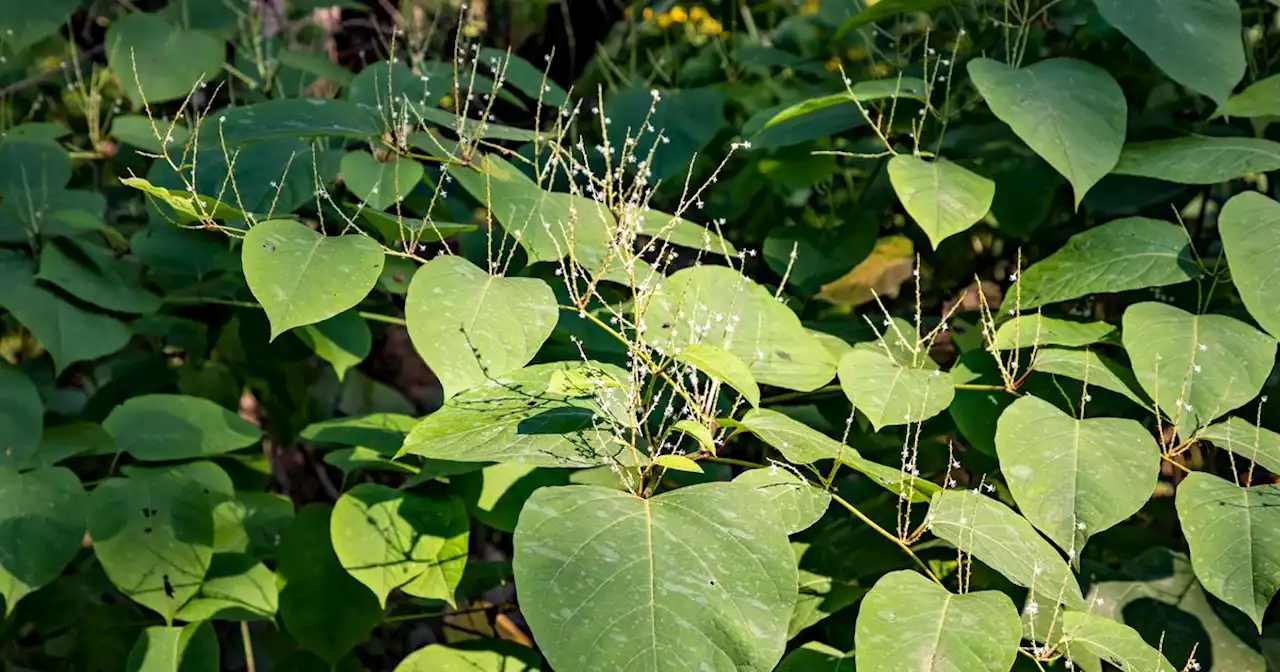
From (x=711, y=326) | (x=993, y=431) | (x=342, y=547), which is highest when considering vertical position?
(x=711, y=326)

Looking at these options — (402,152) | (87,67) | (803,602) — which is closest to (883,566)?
(803,602)

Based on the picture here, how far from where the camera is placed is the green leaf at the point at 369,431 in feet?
5.00

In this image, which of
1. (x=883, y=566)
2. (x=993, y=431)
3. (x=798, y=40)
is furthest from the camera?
(x=798, y=40)

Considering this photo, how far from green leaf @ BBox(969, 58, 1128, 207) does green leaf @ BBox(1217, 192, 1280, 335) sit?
0.15 meters

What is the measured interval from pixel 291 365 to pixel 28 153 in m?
0.55

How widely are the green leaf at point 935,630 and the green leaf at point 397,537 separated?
547 mm

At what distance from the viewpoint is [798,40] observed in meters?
2.41

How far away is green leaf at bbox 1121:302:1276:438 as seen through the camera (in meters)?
1.29

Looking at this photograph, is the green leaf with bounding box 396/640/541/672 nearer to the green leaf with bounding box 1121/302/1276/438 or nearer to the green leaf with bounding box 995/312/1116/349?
the green leaf with bounding box 995/312/1116/349

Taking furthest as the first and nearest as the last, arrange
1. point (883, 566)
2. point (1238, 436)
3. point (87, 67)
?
point (87, 67) → point (883, 566) → point (1238, 436)

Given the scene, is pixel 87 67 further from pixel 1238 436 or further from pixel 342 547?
pixel 1238 436

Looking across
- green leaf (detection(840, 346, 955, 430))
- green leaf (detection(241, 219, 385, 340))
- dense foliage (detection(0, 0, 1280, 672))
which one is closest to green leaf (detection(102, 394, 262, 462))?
dense foliage (detection(0, 0, 1280, 672))

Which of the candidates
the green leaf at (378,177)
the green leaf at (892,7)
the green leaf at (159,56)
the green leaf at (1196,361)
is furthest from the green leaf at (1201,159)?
the green leaf at (159,56)

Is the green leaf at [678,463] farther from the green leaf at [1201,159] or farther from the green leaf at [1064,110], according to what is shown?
the green leaf at [1201,159]
